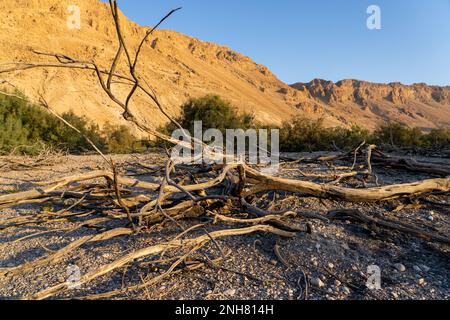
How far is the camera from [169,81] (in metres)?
42.7

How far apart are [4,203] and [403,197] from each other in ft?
12.9

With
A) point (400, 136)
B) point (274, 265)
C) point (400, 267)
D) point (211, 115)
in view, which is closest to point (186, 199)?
point (274, 265)

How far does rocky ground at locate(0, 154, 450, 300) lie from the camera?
73.5 inches

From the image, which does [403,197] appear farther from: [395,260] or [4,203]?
[4,203]

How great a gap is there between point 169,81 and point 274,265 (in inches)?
1694

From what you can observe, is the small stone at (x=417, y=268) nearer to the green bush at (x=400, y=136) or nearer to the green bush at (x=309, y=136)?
the green bush at (x=309, y=136)

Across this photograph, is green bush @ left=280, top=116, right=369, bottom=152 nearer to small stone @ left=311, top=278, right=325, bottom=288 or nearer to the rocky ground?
the rocky ground

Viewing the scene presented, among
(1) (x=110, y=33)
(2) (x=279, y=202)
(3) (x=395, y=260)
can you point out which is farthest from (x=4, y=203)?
(1) (x=110, y=33)

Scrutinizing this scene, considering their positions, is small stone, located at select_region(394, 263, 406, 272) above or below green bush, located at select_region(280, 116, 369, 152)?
below

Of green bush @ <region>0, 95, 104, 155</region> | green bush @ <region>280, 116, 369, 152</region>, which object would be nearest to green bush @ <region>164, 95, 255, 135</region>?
green bush @ <region>280, 116, 369, 152</region>

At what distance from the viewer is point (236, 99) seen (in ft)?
156

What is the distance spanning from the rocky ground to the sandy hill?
115 centimetres

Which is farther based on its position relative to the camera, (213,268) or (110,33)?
(110,33)

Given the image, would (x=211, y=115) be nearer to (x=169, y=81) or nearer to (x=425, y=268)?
(x=425, y=268)
